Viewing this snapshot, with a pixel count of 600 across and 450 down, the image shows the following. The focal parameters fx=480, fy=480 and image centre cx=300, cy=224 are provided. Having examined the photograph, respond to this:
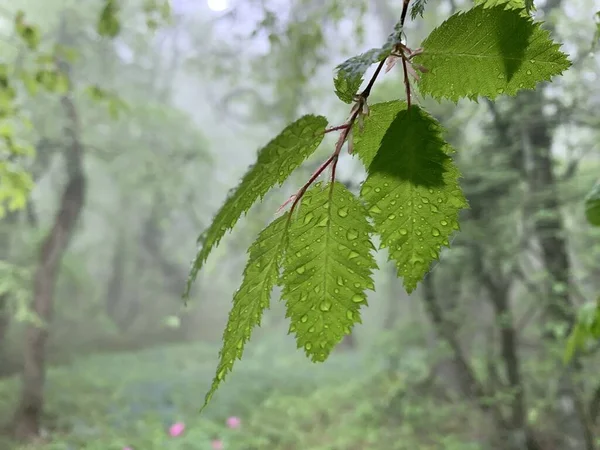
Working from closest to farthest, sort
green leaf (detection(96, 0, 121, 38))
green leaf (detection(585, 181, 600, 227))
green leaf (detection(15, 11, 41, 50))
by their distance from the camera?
green leaf (detection(585, 181, 600, 227))
green leaf (detection(96, 0, 121, 38))
green leaf (detection(15, 11, 41, 50))

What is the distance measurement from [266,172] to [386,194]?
0.09 meters

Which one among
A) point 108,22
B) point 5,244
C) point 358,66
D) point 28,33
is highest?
point 5,244

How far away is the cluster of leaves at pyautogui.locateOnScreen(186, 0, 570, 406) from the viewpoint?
30cm

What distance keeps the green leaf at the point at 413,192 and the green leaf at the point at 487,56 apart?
0.11 ft

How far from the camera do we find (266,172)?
269 millimetres

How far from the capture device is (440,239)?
31 centimetres

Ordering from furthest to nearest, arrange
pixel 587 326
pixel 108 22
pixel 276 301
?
pixel 108 22 < pixel 587 326 < pixel 276 301

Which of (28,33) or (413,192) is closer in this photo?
(413,192)

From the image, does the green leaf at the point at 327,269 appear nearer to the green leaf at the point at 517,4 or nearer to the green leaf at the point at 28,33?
the green leaf at the point at 517,4

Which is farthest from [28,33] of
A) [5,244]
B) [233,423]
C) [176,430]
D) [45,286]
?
[5,244]

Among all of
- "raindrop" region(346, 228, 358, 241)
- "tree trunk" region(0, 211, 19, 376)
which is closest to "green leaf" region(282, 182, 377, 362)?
"raindrop" region(346, 228, 358, 241)

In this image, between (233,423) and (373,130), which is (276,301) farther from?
(233,423)

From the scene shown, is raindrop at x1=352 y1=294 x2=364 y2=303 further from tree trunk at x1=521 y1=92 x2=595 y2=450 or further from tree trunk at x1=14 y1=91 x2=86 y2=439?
tree trunk at x1=14 y1=91 x2=86 y2=439

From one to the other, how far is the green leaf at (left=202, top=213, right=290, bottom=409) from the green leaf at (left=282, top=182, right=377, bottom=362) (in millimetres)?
10
